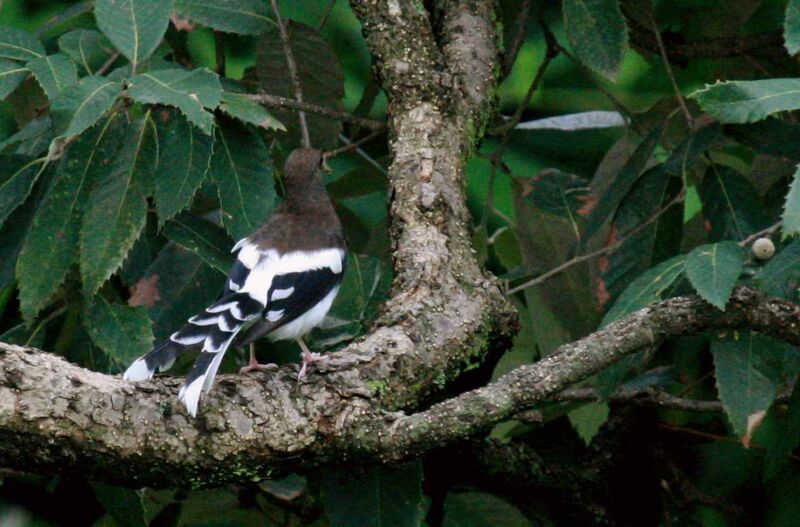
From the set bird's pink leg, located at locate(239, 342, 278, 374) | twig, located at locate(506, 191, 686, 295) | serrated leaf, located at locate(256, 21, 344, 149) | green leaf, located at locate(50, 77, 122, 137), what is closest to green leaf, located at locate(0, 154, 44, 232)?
green leaf, located at locate(50, 77, 122, 137)

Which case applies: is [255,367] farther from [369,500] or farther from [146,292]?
[146,292]

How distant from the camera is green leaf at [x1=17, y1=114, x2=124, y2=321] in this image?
2066mm

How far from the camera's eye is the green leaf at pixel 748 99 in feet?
6.08

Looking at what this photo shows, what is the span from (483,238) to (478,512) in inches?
25.7

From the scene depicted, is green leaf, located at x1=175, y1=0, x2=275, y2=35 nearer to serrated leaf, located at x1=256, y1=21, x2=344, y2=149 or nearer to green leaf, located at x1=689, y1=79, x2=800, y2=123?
serrated leaf, located at x1=256, y1=21, x2=344, y2=149

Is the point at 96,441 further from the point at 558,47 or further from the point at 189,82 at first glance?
the point at 558,47

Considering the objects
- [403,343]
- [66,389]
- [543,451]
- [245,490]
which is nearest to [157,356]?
[66,389]

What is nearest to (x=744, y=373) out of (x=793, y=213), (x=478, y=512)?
(x=793, y=213)

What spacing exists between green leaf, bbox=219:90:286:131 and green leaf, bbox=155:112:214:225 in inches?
2.5

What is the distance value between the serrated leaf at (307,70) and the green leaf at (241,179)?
0.56 meters

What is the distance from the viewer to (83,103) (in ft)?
6.31

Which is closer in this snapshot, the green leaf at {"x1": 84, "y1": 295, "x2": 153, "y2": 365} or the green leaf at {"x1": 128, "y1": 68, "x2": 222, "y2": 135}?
the green leaf at {"x1": 128, "y1": 68, "x2": 222, "y2": 135}

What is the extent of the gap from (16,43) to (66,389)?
93 cm

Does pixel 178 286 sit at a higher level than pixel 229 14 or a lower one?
lower
